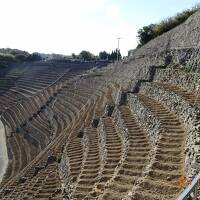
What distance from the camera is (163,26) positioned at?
5125 cm

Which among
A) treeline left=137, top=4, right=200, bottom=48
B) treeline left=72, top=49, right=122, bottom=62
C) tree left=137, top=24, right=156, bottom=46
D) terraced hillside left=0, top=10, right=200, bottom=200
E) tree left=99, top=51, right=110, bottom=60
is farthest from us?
tree left=99, top=51, right=110, bottom=60

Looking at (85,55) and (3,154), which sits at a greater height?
(85,55)

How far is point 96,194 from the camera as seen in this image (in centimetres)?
1464

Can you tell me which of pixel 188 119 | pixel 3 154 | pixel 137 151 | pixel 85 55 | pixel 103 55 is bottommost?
pixel 3 154

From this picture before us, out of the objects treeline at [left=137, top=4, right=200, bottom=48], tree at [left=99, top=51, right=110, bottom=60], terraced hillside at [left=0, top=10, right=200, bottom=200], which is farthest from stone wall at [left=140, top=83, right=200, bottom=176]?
tree at [left=99, top=51, right=110, bottom=60]

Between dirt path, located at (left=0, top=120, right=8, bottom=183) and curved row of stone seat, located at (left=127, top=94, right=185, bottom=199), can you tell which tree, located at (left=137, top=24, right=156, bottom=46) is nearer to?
dirt path, located at (left=0, top=120, right=8, bottom=183)

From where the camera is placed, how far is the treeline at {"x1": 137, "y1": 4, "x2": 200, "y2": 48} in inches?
1842

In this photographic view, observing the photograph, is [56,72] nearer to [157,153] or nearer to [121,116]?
[121,116]

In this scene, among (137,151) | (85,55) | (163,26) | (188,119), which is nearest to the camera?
(188,119)

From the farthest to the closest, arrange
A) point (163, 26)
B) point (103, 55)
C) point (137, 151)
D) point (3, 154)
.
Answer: point (103, 55) < point (163, 26) < point (3, 154) < point (137, 151)

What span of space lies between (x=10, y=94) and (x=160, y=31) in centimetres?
3739

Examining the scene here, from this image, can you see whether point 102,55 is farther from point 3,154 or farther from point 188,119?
point 188,119

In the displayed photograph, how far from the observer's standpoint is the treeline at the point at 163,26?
46781 mm

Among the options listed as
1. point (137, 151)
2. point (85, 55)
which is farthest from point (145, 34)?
point (85, 55)
